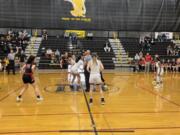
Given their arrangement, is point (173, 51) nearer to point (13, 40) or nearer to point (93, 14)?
point (93, 14)

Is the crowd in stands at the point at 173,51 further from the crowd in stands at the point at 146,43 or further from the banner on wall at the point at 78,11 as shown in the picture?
the banner on wall at the point at 78,11

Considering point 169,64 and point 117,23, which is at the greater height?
point 117,23

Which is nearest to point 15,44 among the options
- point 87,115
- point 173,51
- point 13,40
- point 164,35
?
point 13,40

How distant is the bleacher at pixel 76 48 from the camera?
87.3 ft

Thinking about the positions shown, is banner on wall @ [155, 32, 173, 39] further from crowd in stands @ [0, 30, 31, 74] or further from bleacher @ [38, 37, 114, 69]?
crowd in stands @ [0, 30, 31, 74]

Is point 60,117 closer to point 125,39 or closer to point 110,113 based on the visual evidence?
point 110,113

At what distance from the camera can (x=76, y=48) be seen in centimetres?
2884

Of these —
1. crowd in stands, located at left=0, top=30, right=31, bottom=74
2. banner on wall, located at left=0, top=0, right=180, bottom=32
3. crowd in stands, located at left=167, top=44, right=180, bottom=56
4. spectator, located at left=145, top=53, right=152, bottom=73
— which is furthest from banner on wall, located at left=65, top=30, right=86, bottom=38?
spectator, located at left=145, top=53, right=152, bottom=73

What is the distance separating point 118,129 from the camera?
6543mm

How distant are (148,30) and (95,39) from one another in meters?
5.05

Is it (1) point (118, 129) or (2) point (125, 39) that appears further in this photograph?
(2) point (125, 39)

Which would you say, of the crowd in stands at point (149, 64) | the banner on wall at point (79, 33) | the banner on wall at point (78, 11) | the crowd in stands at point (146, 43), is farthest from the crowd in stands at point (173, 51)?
the banner on wall at point (79, 33)

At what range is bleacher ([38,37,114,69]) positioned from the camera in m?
26.6

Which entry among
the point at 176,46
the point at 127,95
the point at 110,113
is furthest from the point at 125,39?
the point at 110,113
